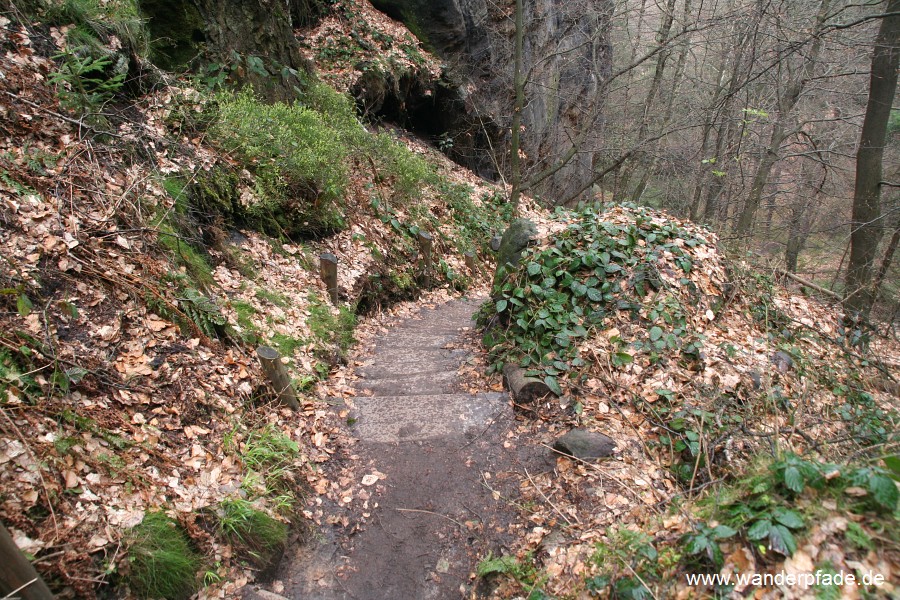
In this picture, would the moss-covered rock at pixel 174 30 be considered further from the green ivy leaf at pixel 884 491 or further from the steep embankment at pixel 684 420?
the green ivy leaf at pixel 884 491

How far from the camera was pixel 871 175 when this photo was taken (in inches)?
268

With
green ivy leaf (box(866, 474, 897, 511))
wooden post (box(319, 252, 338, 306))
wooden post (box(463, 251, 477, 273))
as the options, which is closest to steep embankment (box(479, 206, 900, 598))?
green ivy leaf (box(866, 474, 897, 511))

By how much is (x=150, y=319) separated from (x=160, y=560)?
1.90 m

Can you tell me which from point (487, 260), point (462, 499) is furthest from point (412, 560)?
point (487, 260)

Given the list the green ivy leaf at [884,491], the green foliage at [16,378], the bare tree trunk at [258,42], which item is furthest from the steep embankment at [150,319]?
the green ivy leaf at [884,491]

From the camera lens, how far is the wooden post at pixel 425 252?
8727 millimetres

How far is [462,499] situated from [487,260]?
27.8 ft

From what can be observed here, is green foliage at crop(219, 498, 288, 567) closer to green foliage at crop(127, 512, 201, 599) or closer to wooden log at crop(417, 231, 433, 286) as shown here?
green foliage at crop(127, 512, 201, 599)

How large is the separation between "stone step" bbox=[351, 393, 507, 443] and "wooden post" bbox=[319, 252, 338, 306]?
202 centimetres

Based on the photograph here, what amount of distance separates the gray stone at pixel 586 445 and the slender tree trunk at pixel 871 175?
548 centimetres

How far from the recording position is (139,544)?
2330mm

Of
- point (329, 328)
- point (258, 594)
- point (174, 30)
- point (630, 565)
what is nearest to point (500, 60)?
point (174, 30)

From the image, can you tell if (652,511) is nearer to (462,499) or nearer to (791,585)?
(791,585)

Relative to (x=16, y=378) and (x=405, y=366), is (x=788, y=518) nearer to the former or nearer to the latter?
(x=16, y=378)
